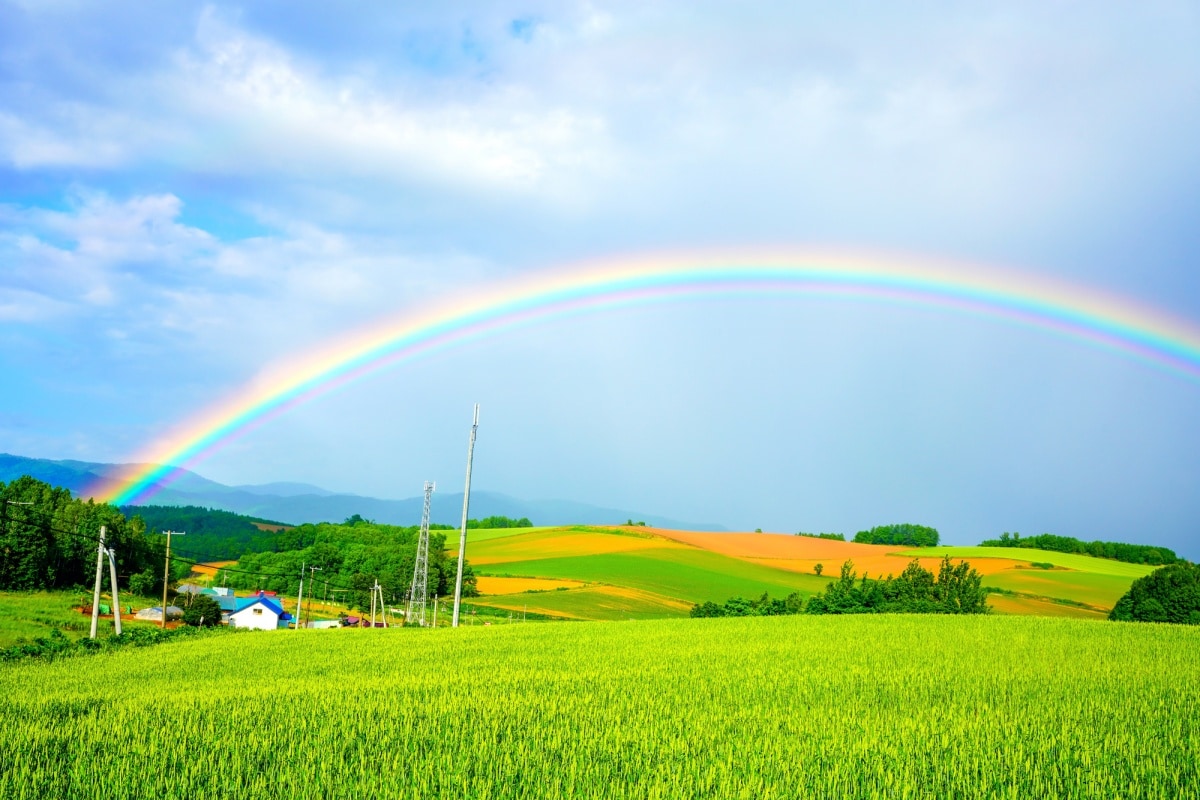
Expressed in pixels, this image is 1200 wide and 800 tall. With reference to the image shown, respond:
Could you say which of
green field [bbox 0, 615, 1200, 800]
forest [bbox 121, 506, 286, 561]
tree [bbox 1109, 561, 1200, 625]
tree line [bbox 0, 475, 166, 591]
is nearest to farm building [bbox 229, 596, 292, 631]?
tree line [bbox 0, 475, 166, 591]

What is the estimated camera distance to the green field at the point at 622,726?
746 cm

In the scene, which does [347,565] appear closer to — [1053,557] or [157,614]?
[157,614]

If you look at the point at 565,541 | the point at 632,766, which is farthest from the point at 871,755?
the point at 565,541

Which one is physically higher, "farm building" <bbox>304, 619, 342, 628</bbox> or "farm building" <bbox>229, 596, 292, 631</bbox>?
"farm building" <bbox>304, 619, 342, 628</bbox>

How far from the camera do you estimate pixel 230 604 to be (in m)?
88.0

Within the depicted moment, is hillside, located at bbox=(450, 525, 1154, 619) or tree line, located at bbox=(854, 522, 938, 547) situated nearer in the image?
hillside, located at bbox=(450, 525, 1154, 619)

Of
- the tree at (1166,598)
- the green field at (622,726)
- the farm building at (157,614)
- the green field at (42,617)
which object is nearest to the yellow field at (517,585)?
the farm building at (157,614)

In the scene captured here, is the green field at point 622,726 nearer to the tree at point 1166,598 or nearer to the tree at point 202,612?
the tree at point 1166,598

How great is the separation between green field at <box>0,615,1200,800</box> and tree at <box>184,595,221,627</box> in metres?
49.0

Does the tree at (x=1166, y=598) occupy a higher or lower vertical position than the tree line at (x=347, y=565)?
higher

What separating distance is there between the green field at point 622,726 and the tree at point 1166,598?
80.6 ft

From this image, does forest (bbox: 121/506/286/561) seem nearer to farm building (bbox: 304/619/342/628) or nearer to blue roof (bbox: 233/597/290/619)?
blue roof (bbox: 233/597/290/619)

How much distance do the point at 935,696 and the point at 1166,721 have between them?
3294 mm

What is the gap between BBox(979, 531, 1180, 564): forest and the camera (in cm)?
9756
